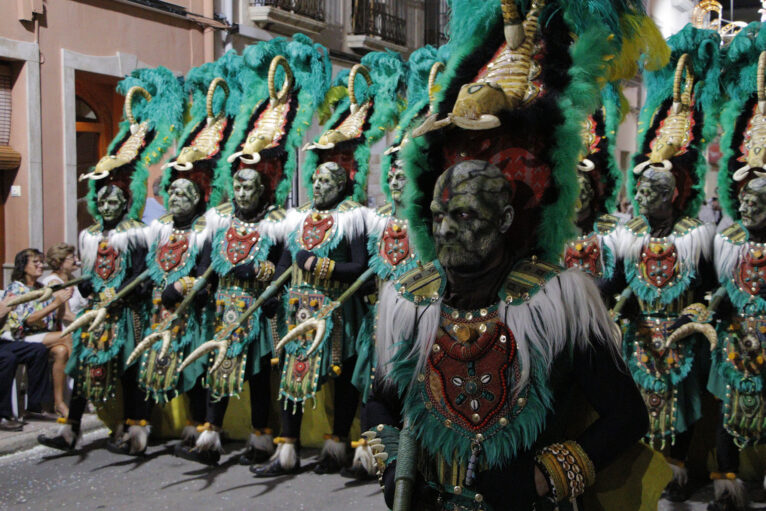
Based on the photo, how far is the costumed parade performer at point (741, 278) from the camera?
16.1 ft

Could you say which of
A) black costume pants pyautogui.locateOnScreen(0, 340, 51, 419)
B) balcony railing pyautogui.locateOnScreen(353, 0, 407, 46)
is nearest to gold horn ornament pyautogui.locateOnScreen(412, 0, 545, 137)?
black costume pants pyautogui.locateOnScreen(0, 340, 51, 419)

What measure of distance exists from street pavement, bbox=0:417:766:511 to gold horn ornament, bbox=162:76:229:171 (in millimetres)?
2124

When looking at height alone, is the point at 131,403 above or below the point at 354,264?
below

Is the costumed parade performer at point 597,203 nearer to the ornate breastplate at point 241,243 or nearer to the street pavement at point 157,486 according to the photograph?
the street pavement at point 157,486

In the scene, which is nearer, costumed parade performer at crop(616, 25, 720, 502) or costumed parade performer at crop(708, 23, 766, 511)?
costumed parade performer at crop(708, 23, 766, 511)

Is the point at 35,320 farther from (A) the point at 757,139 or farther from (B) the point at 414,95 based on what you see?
(A) the point at 757,139

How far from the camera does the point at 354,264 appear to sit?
5.76m

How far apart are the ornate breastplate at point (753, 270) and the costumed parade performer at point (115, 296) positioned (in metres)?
3.98

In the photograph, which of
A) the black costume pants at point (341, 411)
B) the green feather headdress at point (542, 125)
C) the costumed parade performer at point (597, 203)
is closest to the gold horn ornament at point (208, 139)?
the black costume pants at point (341, 411)

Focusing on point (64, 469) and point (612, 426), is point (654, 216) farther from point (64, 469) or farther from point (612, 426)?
point (64, 469)

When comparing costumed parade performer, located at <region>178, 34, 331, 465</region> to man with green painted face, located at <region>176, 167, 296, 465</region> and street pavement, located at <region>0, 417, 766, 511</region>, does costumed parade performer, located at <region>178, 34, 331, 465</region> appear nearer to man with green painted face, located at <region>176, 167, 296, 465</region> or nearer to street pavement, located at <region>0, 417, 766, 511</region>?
man with green painted face, located at <region>176, 167, 296, 465</region>

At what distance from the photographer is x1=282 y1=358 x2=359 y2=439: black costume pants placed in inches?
234

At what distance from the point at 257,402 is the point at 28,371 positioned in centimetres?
209

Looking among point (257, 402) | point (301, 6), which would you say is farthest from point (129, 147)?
point (301, 6)
